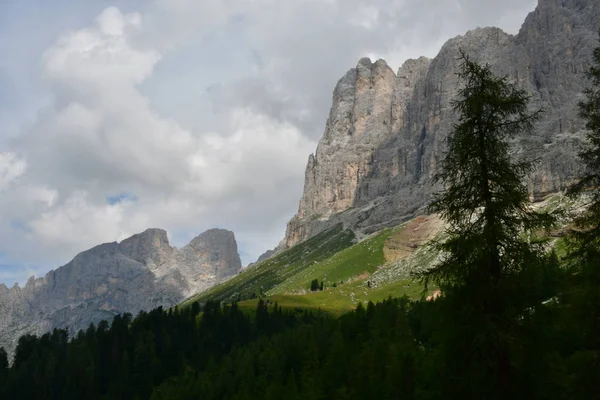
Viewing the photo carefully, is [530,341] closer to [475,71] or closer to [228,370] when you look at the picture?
[475,71]

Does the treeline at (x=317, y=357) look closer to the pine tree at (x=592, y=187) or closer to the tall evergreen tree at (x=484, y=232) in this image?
the tall evergreen tree at (x=484, y=232)

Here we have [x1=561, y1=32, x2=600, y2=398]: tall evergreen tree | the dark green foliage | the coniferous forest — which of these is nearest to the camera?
the coniferous forest

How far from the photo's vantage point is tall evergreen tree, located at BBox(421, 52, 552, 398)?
20234 millimetres

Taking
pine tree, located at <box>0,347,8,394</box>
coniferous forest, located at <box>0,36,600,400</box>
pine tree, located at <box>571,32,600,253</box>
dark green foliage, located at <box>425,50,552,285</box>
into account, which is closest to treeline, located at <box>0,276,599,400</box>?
coniferous forest, located at <box>0,36,600,400</box>

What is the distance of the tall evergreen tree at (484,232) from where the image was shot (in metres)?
20.2

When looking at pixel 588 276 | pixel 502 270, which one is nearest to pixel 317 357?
pixel 588 276

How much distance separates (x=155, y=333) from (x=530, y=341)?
15265cm

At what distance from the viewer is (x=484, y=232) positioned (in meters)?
21.2

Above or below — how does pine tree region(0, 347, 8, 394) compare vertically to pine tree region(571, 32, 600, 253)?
below

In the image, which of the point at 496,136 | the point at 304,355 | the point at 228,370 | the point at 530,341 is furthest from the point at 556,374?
the point at 228,370

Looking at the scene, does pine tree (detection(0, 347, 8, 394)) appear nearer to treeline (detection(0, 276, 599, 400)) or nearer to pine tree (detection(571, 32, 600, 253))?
treeline (detection(0, 276, 599, 400))

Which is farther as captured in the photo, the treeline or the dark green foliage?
the dark green foliage

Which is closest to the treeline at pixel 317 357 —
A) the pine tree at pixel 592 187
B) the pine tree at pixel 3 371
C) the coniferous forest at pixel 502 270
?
the coniferous forest at pixel 502 270

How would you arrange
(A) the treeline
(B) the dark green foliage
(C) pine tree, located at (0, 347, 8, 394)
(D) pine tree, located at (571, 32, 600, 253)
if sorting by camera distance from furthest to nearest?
(C) pine tree, located at (0, 347, 8, 394) < (D) pine tree, located at (571, 32, 600, 253) < (B) the dark green foliage < (A) the treeline
